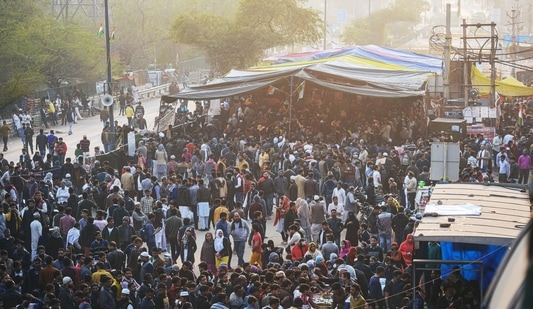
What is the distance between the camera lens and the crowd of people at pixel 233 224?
10.8 m

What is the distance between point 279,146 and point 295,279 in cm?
1268

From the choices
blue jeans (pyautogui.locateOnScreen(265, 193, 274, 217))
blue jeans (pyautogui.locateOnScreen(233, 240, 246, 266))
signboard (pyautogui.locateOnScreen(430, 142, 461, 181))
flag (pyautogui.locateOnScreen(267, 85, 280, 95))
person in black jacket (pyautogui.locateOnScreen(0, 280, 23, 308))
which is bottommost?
blue jeans (pyautogui.locateOnScreen(265, 193, 274, 217))

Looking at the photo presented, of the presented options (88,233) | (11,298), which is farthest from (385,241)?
(11,298)

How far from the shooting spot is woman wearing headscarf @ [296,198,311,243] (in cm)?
1608

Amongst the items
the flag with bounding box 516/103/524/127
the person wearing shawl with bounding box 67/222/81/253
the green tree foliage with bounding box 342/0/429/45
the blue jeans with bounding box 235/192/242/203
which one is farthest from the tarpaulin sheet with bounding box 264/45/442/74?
the green tree foliage with bounding box 342/0/429/45

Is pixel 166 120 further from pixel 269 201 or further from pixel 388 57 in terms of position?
pixel 269 201

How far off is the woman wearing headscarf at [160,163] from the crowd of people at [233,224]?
0.11 ft

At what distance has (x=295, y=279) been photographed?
11.0 meters

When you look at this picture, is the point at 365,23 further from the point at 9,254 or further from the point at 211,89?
the point at 9,254

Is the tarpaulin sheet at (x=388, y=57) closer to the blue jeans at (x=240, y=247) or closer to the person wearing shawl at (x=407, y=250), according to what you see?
the blue jeans at (x=240, y=247)

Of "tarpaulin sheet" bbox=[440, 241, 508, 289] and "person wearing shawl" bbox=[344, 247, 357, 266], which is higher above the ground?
"tarpaulin sheet" bbox=[440, 241, 508, 289]

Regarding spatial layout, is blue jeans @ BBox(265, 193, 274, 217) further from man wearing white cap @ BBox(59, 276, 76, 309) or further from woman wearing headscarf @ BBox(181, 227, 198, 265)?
man wearing white cap @ BBox(59, 276, 76, 309)

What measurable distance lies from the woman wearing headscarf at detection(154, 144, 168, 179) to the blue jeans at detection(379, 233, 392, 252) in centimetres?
857

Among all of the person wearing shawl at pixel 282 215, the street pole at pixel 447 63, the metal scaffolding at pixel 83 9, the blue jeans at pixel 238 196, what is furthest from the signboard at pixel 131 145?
the metal scaffolding at pixel 83 9
